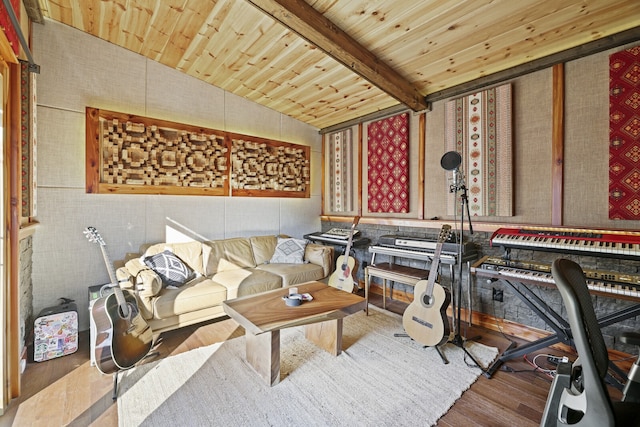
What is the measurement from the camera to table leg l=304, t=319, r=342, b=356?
2535 mm

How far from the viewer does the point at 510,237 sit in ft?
8.41

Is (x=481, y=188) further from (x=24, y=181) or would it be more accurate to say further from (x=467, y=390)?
(x=24, y=181)

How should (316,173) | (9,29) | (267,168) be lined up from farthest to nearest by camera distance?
1. (316,173)
2. (267,168)
3. (9,29)

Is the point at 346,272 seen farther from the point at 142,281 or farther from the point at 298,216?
the point at 142,281

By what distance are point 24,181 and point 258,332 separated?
2.23 m

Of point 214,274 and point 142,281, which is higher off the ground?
point 142,281

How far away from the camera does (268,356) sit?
6.92 ft

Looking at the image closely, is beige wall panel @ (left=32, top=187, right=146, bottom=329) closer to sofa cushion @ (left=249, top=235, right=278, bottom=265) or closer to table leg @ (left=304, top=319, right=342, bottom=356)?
sofa cushion @ (left=249, top=235, right=278, bottom=265)

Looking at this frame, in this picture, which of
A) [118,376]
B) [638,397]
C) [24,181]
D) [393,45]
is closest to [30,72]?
[24,181]

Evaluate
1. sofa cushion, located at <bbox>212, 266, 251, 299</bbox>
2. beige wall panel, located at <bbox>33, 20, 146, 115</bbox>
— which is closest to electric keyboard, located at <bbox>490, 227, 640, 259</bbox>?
sofa cushion, located at <bbox>212, 266, 251, 299</bbox>

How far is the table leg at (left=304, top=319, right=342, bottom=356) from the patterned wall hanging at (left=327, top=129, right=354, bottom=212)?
92.9 inches

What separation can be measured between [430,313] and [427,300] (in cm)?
11

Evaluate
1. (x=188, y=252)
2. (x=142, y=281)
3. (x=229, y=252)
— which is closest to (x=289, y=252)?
(x=229, y=252)

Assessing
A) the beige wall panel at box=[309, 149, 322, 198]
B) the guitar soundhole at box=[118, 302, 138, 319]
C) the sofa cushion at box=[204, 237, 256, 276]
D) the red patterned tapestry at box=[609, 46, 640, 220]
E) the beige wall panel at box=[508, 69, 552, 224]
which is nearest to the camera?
the guitar soundhole at box=[118, 302, 138, 319]
